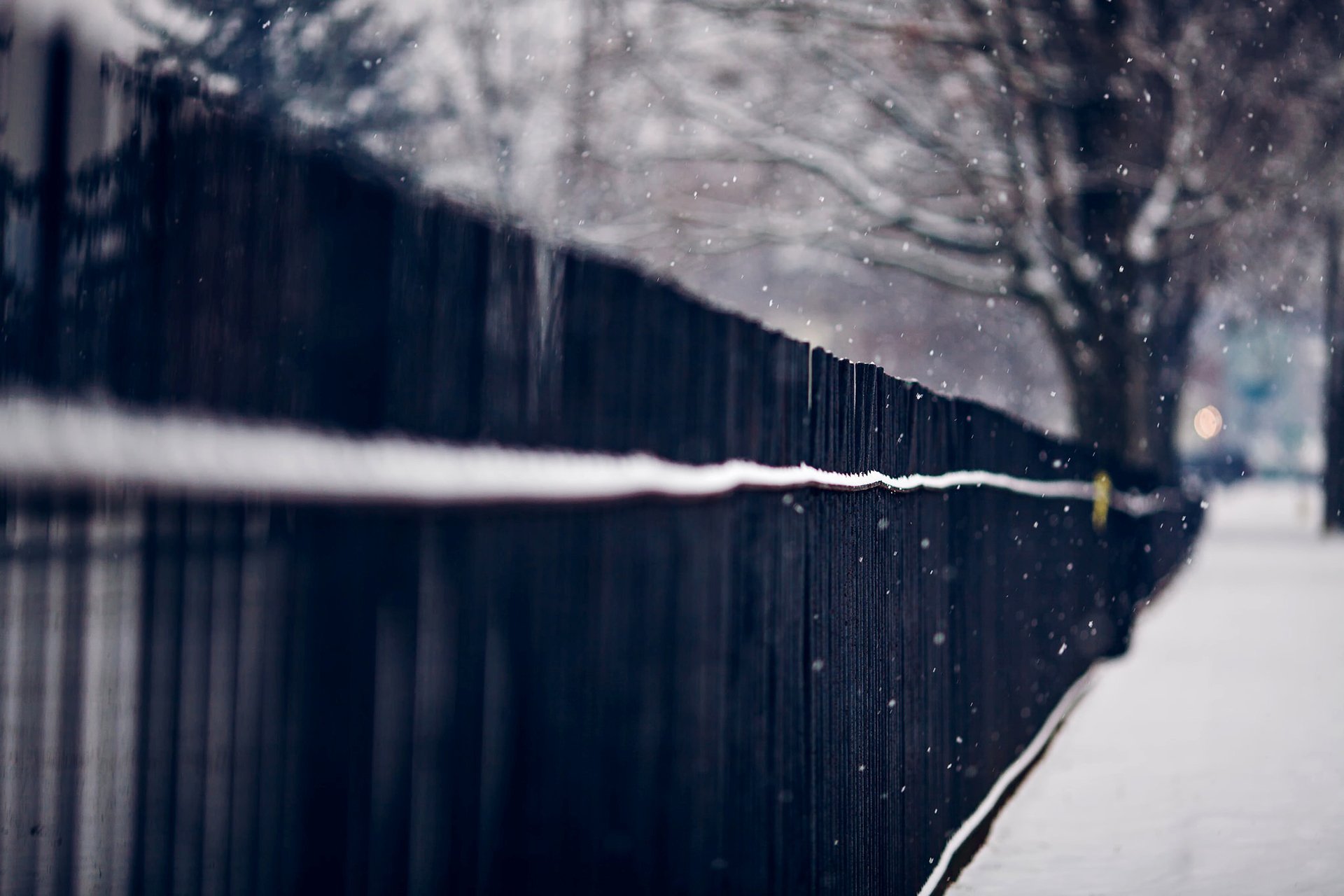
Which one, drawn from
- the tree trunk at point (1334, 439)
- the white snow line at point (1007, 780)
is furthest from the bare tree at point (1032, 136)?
the tree trunk at point (1334, 439)

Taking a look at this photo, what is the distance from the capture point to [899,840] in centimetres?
439

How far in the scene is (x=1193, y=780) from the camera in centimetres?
747

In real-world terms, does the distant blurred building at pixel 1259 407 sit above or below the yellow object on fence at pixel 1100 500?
above

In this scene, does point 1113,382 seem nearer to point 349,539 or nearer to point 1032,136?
point 1032,136

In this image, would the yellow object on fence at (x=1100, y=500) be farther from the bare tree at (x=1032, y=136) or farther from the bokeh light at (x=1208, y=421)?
the bokeh light at (x=1208, y=421)

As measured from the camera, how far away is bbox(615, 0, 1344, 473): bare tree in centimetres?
1784

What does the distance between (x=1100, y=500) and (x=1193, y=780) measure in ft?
13.1

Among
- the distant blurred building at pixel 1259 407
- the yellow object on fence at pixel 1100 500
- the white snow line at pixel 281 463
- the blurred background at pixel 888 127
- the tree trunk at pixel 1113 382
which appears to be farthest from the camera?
the distant blurred building at pixel 1259 407

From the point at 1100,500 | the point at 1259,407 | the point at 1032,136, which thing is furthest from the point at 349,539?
the point at 1259,407

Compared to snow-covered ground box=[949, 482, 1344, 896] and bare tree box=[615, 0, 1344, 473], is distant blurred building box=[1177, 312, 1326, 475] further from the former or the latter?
snow-covered ground box=[949, 482, 1344, 896]

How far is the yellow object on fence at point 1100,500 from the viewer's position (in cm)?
1103

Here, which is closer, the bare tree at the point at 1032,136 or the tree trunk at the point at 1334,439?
the bare tree at the point at 1032,136

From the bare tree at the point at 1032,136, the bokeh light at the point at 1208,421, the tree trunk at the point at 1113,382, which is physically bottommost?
the tree trunk at the point at 1113,382

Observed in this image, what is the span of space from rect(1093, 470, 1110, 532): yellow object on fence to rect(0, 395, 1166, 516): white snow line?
9005mm
